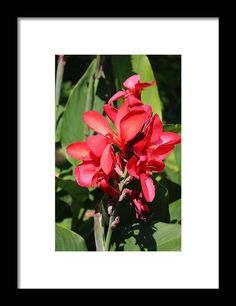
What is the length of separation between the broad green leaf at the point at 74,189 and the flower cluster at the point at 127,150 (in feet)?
0.76

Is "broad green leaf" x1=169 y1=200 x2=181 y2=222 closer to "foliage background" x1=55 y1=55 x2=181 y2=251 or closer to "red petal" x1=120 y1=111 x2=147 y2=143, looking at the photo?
"foliage background" x1=55 y1=55 x2=181 y2=251

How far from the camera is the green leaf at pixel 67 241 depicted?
125 centimetres

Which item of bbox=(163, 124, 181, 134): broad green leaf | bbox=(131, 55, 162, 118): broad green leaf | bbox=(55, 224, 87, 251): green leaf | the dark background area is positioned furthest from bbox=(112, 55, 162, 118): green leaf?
the dark background area

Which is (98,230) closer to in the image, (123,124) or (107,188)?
(107,188)

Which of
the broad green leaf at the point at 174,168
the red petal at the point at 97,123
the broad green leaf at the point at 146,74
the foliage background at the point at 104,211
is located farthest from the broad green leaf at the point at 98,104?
the red petal at the point at 97,123

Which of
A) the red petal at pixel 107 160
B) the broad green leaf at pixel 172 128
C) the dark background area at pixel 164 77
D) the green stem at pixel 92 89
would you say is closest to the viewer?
the red petal at pixel 107 160

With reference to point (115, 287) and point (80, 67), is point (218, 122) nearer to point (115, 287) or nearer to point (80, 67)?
point (115, 287)

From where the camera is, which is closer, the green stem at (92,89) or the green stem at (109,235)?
the green stem at (109,235)

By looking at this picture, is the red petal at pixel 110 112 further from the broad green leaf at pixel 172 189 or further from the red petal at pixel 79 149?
the broad green leaf at pixel 172 189

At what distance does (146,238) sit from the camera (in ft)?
4.04

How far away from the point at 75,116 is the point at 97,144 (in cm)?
42

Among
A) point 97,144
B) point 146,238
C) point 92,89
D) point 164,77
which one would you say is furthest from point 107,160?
point 164,77

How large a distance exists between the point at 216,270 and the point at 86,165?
465mm

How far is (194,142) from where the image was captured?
4.30 feet
